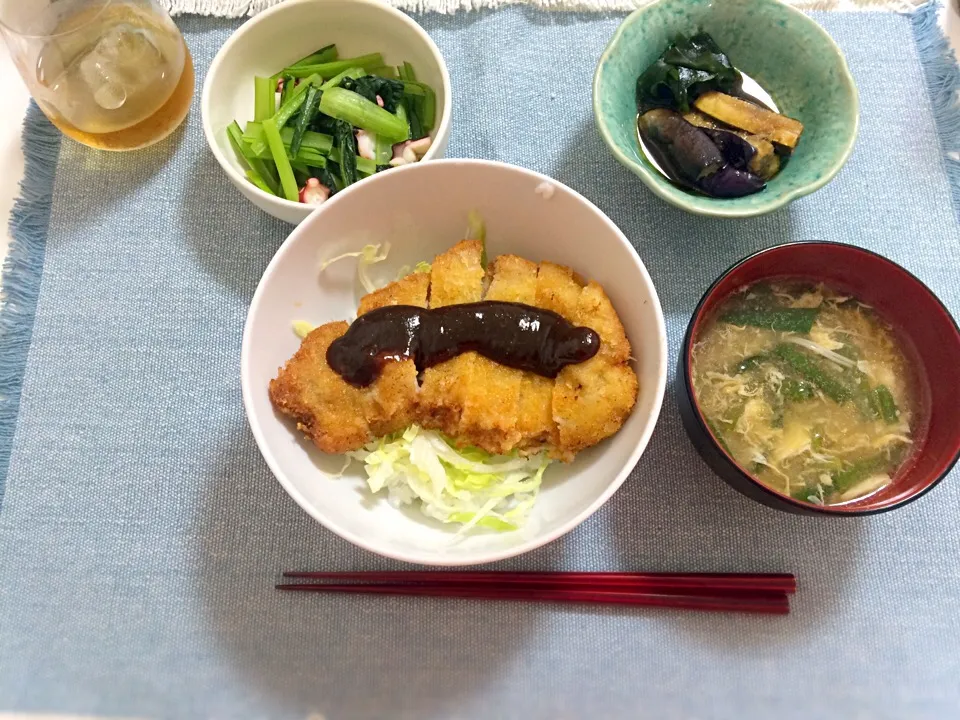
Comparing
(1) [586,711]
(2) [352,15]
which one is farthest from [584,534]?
(2) [352,15]

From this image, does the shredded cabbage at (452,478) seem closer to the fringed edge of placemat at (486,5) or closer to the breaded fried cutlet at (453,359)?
the breaded fried cutlet at (453,359)

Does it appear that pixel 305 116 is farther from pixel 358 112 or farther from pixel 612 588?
pixel 612 588

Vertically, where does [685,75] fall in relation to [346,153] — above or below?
above

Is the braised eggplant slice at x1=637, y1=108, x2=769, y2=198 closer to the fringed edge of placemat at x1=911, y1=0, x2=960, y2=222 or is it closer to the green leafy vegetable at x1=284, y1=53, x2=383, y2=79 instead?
the fringed edge of placemat at x1=911, y1=0, x2=960, y2=222

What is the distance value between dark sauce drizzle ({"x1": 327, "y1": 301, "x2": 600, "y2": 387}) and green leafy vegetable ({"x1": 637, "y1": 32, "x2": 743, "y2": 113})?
0.77m

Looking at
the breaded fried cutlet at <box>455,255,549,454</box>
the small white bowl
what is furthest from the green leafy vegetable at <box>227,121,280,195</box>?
the breaded fried cutlet at <box>455,255,549,454</box>

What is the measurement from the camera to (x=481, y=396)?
1.36 meters

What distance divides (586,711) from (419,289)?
3.27ft

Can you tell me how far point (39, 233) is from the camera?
5.96ft

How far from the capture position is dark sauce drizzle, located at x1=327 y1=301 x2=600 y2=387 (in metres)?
1.37

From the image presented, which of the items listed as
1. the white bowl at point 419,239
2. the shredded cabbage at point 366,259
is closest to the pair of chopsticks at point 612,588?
the white bowl at point 419,239

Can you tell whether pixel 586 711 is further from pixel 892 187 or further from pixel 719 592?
pixel 892 187

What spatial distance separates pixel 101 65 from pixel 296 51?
0.49 meters

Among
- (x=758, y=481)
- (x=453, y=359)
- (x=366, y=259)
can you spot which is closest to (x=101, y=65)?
(x=366, y=259)
